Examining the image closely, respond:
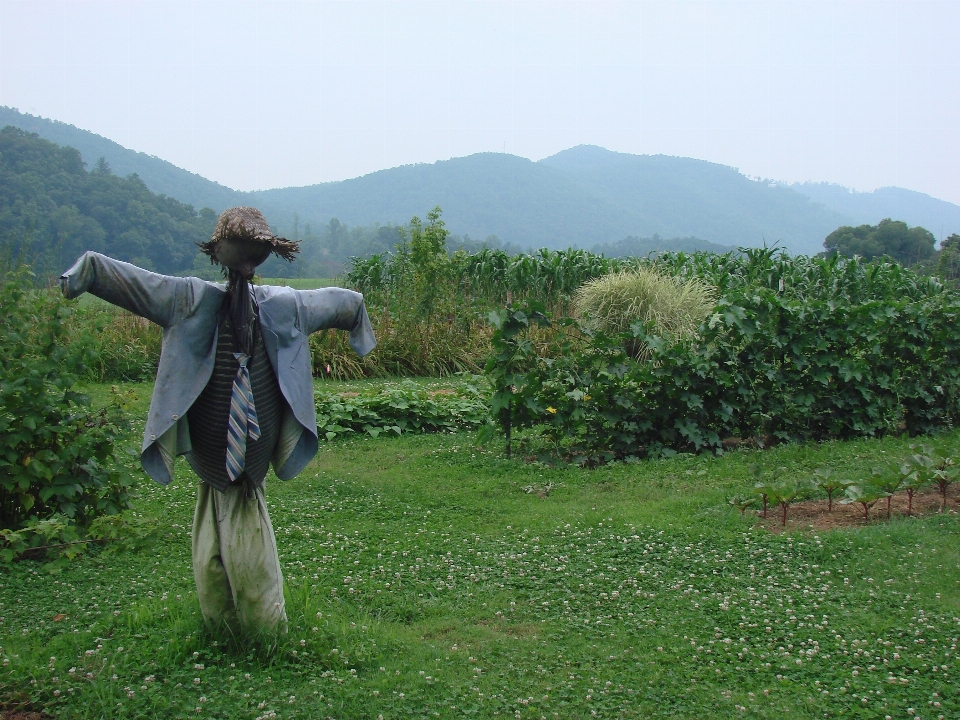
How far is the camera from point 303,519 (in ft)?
20.7

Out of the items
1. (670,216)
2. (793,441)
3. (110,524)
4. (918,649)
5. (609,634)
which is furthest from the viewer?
(670,216)

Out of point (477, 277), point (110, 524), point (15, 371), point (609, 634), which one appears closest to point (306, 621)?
point (609, 634)

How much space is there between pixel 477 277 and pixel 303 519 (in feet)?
47.1

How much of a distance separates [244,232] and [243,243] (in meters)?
0.07

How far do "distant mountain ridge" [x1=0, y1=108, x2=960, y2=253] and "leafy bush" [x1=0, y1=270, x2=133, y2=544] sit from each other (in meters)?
79.5

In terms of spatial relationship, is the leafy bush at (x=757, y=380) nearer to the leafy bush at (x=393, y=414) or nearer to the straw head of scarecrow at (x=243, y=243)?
the leafy bush at (x=393, y=414)

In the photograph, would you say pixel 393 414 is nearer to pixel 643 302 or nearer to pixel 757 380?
pixel 757 380

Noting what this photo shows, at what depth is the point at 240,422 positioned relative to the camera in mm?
3648

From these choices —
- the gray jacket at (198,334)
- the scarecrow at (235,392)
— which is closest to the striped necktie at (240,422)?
the scarecrow at (235,392)

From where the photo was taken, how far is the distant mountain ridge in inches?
4545

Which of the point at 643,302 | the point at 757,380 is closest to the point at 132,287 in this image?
the point at 757,380

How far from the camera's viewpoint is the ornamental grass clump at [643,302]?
49.3ft

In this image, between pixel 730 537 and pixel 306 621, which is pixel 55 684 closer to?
pixel 306 621

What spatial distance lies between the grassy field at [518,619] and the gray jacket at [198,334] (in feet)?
3.03
